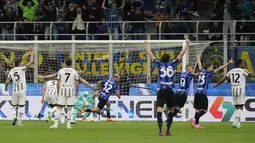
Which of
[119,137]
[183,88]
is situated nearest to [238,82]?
[183,88]

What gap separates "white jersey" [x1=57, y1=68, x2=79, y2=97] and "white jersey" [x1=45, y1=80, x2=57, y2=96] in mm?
5677

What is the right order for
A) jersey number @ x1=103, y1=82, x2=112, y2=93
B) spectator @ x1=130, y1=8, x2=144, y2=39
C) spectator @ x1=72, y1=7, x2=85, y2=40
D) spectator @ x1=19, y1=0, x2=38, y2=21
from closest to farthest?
jersey number @ x1=103, y1=82, x2=112, y2=93 < spectator @ x1=130, y1=8, x2=144, y2=39 < spectator @ x1=72, y1=7, x2=85, y2=40 < spectator @ x1=19, y1=0, x2=38, y2=21

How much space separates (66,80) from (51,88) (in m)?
5.84

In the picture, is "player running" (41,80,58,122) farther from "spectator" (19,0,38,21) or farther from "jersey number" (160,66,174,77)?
"jersey number" (160,66,174,77)

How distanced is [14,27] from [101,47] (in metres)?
4.32

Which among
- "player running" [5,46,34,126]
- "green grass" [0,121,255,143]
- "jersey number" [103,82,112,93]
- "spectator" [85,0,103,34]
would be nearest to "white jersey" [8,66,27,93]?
"player running" [5,46,34,126]

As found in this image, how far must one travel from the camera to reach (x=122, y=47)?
3409 centimetres

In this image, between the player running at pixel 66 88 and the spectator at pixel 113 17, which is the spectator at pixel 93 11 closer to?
the spectator at pixel 113 17

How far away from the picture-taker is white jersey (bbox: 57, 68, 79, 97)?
26.4m

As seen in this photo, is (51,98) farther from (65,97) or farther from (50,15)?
(50,15)

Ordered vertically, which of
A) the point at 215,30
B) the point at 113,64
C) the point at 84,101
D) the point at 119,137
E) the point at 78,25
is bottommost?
the point at 119,137

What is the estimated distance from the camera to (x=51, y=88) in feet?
106

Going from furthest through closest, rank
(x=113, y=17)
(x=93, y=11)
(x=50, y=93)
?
(x=93, y=11)
(x=113, y=17)
(x=50, y=93)

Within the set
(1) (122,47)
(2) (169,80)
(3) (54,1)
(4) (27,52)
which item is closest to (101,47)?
(1) (122,47)
